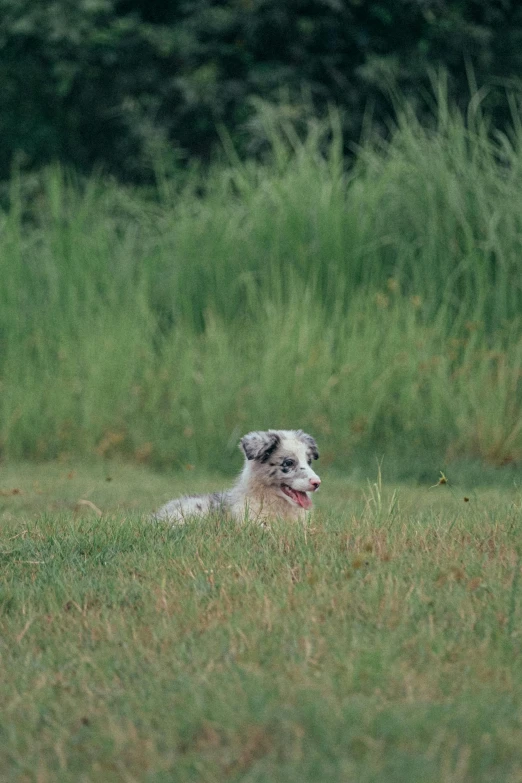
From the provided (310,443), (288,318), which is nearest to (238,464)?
(288,318)

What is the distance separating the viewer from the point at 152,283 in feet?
39.1

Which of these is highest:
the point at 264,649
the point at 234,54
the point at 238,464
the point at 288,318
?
the point at 264,649

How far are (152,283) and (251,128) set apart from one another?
5550 millimetres

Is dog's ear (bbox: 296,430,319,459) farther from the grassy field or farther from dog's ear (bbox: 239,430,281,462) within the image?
the grassy field

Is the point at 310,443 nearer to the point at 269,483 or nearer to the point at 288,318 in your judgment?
the point at 269,483

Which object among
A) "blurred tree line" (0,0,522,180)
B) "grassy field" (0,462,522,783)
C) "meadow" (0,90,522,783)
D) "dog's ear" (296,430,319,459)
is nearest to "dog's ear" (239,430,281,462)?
"dog's ear" (296,430,319,459)

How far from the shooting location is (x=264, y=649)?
361 cm

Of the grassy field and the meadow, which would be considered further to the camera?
the meadow

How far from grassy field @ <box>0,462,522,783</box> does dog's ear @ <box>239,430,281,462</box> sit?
533mm

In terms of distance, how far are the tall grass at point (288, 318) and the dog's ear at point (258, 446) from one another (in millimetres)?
2999

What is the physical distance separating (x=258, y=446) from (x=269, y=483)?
0.67 feet

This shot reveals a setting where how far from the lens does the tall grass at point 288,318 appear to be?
9133mm

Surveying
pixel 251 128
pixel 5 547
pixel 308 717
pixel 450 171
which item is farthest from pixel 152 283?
pixel 308 717

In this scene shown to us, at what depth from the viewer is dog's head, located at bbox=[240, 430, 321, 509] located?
580 cm
